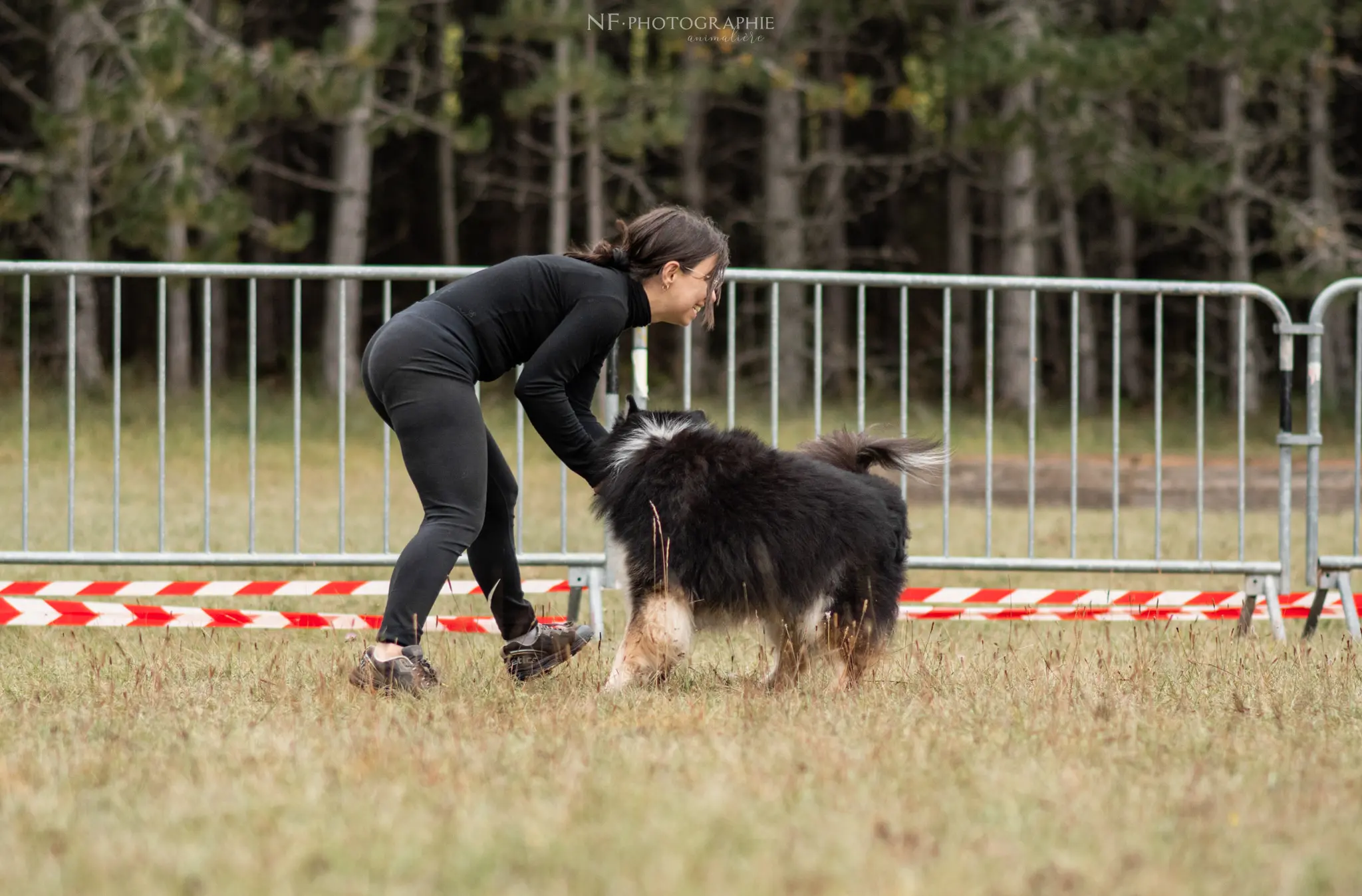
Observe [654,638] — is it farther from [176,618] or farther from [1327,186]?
[1327,186]

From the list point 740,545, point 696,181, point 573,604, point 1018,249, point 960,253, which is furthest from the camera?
point 960,253

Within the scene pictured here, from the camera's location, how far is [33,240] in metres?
20.3

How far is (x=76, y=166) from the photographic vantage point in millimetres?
16125

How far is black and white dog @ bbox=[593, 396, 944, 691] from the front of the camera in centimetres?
437

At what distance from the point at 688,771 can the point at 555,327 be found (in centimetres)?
157

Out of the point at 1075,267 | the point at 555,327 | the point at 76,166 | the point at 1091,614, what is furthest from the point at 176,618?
the point at 1075,267

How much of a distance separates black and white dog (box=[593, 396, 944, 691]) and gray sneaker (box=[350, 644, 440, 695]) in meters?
0.55

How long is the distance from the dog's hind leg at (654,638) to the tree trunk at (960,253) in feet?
61.8

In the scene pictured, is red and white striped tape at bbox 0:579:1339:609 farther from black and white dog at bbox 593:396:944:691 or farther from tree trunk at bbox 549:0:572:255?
tree trunk at bbox 549:0:572:255

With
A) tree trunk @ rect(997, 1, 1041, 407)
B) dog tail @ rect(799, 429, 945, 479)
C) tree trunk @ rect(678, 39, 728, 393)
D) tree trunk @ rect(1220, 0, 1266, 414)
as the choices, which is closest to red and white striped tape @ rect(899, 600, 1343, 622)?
dog tail @ rect(799, 429, 945, 479)

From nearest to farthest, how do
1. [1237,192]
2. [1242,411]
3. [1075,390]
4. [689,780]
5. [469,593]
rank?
[689,780] < [469,593] < [1242,411] < [1075,390] < [1237,192]

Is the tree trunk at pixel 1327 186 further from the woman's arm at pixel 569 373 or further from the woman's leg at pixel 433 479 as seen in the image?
the woman's leg at pixel 433 479

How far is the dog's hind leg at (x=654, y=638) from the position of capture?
14.4 feet

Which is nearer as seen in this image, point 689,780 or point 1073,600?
point 689,780
